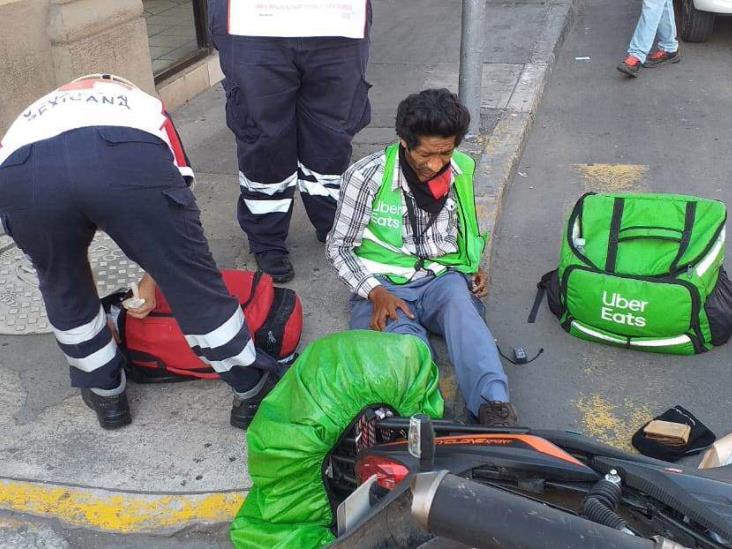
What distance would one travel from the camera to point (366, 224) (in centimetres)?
309

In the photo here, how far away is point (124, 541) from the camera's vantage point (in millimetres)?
2500

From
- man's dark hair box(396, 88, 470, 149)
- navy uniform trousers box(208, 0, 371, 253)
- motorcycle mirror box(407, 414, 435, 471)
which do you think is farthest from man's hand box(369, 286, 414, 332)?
motorcycle mirror box(407, 414, 435, 471)

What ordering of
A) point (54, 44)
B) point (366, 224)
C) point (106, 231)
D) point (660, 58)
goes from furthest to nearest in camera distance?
→ point (660, 58) → point (54, 44) → point (366, 224) → point (106, 231)

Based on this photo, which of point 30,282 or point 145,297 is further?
point 30,282

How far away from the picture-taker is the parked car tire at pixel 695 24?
735 centimetres

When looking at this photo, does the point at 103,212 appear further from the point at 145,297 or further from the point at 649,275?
the point at 649,275

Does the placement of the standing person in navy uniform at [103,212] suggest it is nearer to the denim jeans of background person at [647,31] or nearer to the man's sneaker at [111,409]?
the man's sneaker at [111,409]

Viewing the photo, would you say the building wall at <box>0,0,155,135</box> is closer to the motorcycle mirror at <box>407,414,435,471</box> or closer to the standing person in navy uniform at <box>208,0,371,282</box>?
the standing person in navy uniform at <box>208,0,371,282</box>

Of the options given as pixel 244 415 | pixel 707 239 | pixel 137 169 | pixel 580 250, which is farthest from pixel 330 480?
pixel 707 239

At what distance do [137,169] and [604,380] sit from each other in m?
1.93

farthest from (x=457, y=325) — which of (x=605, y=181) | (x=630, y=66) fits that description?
(x=630, y=66)

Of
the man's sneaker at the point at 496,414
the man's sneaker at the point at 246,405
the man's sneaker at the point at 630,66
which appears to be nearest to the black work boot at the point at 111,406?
the man's sneaker at the point at 246,405

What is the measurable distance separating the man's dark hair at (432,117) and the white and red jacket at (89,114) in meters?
0.79

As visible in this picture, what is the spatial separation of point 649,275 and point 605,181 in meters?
1.87
